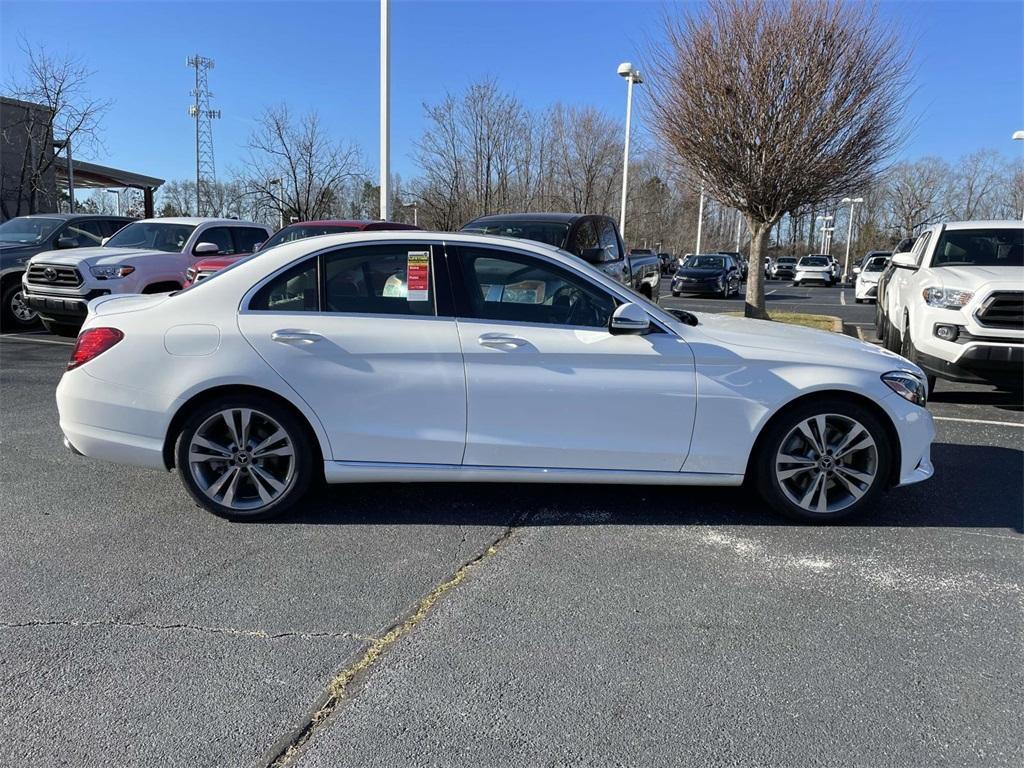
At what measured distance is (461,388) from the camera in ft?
13.3

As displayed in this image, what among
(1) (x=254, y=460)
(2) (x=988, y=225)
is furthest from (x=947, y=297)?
(1) (x=254, y=460)

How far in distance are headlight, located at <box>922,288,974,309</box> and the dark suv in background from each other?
36.7 ft

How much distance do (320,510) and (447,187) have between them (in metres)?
28.0

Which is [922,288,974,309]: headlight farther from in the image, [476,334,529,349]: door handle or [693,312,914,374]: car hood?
[476,334,529,349]: door handle

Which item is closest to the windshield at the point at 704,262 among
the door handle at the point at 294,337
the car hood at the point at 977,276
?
the car hood at the point at 977,276

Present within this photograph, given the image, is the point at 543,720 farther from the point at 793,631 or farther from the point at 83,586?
the point at 83,586

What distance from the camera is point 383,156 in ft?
50.2

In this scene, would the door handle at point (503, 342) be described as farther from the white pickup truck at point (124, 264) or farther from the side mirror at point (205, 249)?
the side mirror at point (205, 249)

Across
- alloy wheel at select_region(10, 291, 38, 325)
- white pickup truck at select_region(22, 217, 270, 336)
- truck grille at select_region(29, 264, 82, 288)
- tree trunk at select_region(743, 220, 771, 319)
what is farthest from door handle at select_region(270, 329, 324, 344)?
tree trunk at select_region(743, 220, 771, 319)

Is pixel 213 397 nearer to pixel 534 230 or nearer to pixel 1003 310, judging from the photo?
pixel 534 230

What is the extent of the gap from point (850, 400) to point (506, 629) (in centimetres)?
240

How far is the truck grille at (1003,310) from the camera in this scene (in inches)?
266

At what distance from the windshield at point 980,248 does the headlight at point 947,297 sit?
4.18 feet

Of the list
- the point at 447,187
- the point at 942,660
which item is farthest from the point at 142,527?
the point at 447,187
